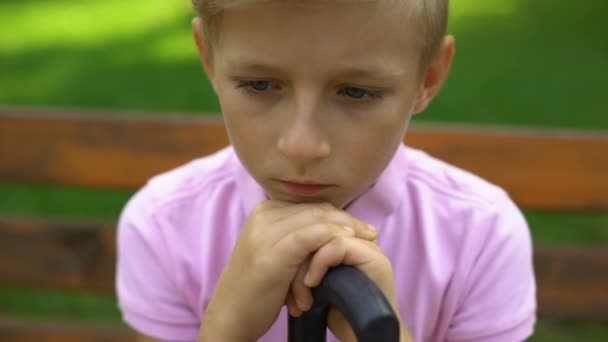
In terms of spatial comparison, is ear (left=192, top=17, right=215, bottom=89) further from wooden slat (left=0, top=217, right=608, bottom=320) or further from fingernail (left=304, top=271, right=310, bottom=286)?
wooden slat (left=0, top=217, right=608, bottom=320)

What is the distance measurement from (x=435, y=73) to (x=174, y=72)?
2.97m

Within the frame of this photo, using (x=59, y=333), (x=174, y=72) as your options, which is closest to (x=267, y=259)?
(x=59, y=333)

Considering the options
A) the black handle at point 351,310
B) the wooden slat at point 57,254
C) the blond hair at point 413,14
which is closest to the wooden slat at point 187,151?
the wooden slat at point 57,254

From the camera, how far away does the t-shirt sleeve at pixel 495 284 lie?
1517 millimetres

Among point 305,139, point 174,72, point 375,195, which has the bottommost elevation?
point 174,72

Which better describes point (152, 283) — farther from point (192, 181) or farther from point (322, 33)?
point (322, 33)

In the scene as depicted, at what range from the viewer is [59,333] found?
7.68ft

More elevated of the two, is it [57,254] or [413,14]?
[413,14]

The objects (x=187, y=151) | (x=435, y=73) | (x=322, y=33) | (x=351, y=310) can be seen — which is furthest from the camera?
(x=187, y=151)

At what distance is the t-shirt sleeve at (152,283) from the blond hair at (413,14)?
16.8 inches

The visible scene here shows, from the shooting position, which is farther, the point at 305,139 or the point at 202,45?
the point at 202,45

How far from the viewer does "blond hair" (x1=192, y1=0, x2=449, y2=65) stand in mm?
1122

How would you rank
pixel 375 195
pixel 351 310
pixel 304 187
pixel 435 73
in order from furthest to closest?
pixel 375 195
pixel 435 73
pixel 304 187
pixel 351 310

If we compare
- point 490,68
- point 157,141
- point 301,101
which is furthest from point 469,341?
point 490,68
